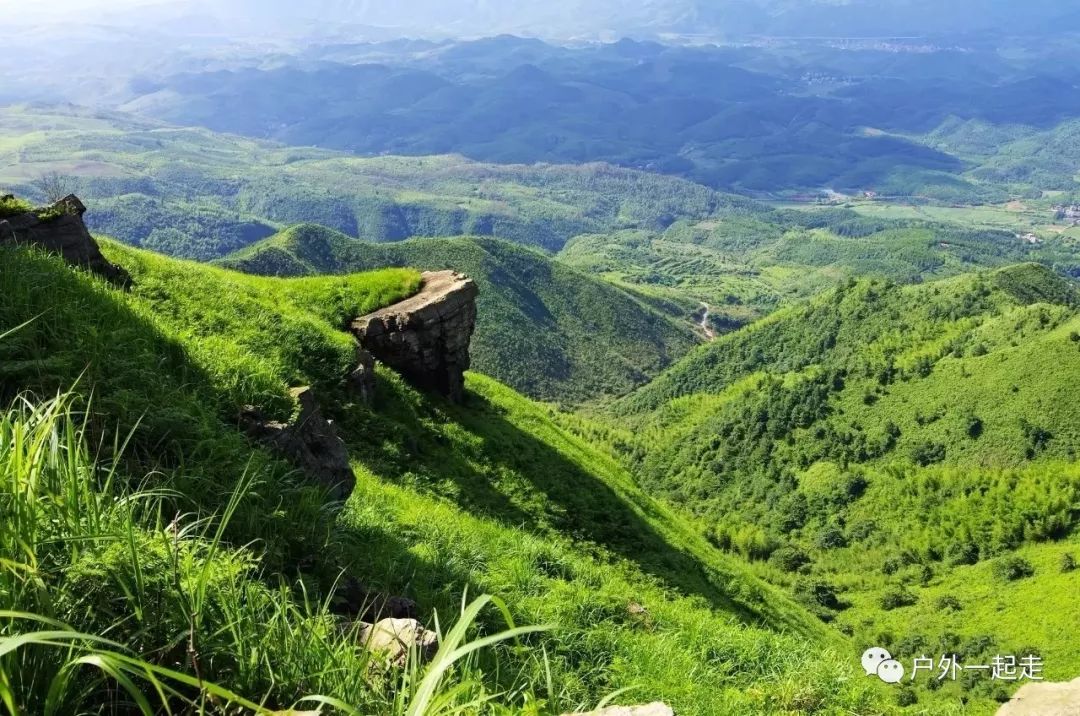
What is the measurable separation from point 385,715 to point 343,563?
338 centimetres

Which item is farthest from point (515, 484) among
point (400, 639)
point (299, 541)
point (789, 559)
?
point (789, 559)

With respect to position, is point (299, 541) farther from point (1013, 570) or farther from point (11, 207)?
point (1013, 570)

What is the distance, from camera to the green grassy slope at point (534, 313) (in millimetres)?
133375

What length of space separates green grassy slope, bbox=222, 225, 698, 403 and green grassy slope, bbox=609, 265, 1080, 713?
38.8 m

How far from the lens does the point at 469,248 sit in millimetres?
166000

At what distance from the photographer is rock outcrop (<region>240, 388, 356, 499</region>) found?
9.26m

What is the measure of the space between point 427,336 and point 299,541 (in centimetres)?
1731

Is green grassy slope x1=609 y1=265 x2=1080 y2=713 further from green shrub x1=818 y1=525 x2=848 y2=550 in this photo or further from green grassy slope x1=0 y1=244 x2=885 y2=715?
green grassy slope x1=0 y1=244 x2=885 y2=715

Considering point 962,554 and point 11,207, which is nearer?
point 11,207

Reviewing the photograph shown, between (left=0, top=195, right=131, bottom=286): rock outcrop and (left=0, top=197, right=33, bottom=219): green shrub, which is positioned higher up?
(left=0, top=197, right=33, bottom=219): green shrub

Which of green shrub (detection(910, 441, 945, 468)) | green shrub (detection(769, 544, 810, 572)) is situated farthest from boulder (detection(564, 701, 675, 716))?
green shrub (detection(910, 441, 945, 468))

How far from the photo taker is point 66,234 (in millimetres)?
14125

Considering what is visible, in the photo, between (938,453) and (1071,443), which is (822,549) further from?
(1071,443)

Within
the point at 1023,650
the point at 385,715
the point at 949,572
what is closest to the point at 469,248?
the point at 949,572
